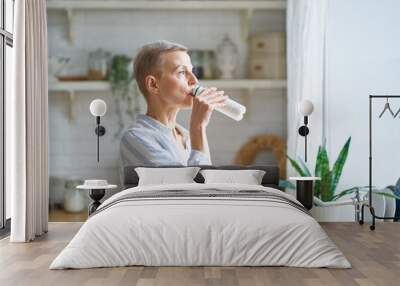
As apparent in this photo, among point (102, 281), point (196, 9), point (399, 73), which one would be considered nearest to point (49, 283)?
point (102, 281)

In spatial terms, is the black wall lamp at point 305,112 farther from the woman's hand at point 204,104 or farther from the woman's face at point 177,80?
the woman's face at point 177,80

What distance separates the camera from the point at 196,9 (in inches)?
323

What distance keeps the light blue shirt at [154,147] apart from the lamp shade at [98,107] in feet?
1.38

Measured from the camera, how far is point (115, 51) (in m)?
8.20

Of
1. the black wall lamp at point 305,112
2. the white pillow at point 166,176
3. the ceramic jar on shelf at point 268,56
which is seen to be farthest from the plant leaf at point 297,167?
the white pillow at point 166,176

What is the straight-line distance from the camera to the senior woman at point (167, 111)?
8000 mm

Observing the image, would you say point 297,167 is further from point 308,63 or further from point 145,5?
point 145,5

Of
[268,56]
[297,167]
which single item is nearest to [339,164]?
[297,167]

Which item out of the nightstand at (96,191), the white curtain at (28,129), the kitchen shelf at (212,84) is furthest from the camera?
the kitchen shelf at (212,84)

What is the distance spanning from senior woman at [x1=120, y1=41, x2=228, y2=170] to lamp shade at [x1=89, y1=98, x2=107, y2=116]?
1.40 feet

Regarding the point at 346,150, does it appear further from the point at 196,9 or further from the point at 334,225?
the point at 196,9

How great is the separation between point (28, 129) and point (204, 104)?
244cm

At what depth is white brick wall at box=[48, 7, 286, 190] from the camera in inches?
322

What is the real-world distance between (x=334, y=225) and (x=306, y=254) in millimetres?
2929
